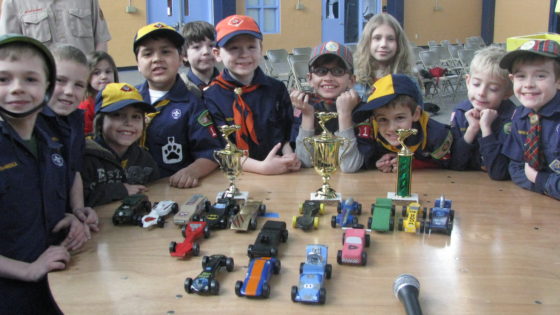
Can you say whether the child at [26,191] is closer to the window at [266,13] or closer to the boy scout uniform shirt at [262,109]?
the boy scout uniform shirt at [262,109]

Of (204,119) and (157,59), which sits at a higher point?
(157,59)

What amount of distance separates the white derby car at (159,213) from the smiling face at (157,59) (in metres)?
0.92

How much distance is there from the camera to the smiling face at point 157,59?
239 centimetres

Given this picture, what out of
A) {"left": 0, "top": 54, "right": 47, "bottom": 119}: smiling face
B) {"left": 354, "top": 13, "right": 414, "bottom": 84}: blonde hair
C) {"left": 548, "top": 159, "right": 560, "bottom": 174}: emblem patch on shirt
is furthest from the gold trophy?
{"left": 354, "top": 13, "right": 414, "bottom": 84}: blonde hair

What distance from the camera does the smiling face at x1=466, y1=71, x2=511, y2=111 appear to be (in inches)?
85.0

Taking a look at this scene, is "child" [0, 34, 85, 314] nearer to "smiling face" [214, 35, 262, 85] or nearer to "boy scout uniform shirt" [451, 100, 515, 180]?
"smiling face" [214, 35, 262, 85]

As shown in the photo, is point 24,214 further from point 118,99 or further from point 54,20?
point 54,20

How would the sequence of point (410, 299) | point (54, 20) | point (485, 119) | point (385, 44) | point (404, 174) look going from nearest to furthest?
point (410, 299) < point (404, 174) < point (485, 119) < point (385, 44) < point (54, 20)

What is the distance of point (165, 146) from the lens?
7.80 feet

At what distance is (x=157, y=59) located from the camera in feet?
7.82

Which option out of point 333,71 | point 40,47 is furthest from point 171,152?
point 40,47

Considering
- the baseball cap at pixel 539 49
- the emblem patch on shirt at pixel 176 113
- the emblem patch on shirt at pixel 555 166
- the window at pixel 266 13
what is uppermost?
the window at pixel 266 13

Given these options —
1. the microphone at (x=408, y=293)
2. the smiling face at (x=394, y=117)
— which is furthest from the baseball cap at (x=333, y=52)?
the microphone at (x=408, y=293)

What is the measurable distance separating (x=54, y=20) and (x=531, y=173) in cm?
304
